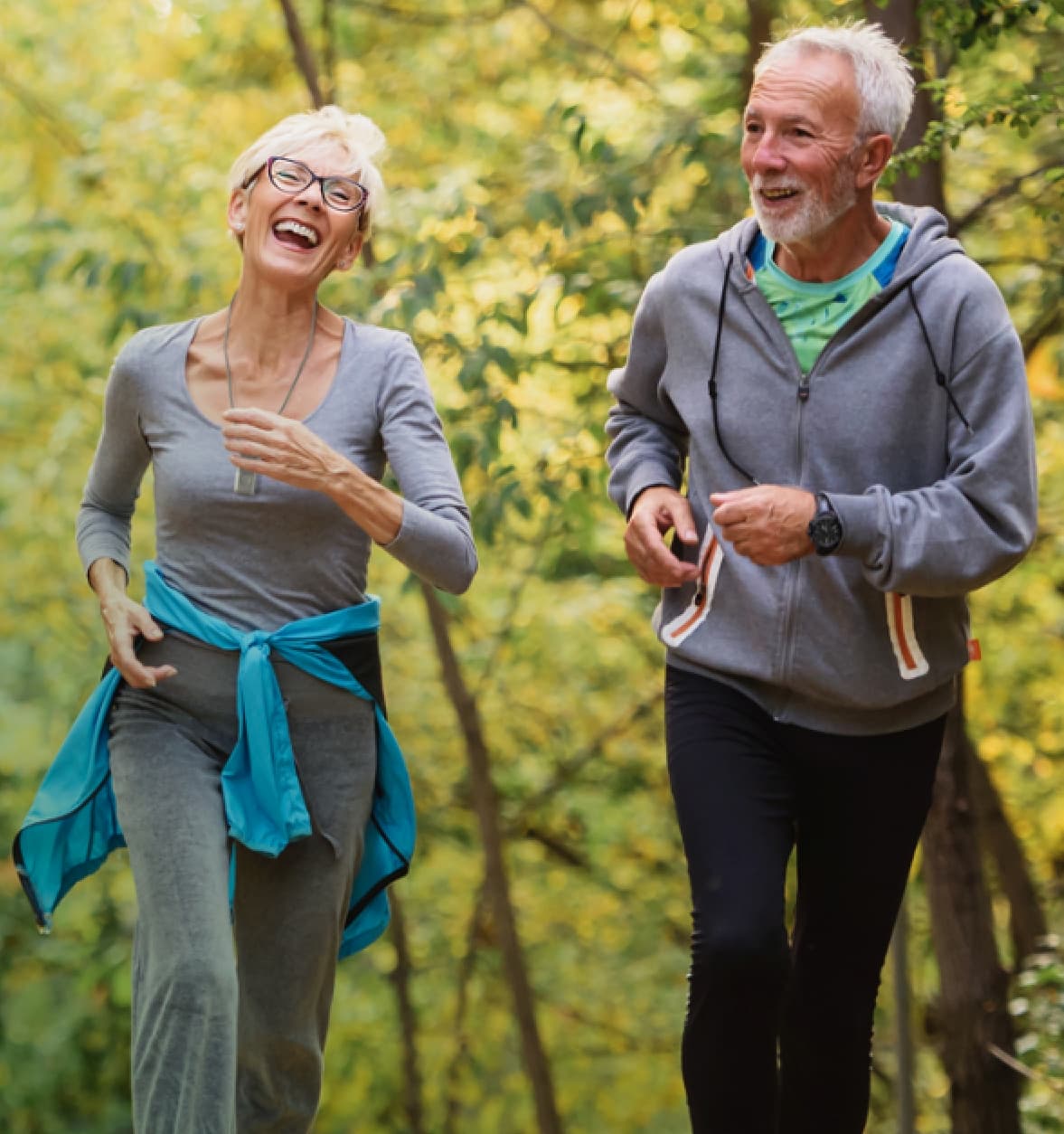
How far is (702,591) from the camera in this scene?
9.59 feet

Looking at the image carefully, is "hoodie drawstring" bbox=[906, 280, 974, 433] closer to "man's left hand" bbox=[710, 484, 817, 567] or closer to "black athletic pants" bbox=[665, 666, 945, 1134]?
"man's left hand" bbox=[710, 484, 817, 567]

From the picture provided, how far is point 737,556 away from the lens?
9.45ft

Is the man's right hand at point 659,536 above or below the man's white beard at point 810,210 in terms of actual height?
below

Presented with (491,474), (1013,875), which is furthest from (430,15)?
(1013,875)

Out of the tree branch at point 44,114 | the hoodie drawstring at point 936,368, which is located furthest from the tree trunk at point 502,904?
the hoodie drawstring at point 936,368

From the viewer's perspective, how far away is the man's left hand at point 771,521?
2592mm

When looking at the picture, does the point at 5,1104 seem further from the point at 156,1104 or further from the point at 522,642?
the point at 156,1104

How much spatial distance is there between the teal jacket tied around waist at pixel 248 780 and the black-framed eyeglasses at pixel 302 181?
702mm

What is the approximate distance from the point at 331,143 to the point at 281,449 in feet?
2.36

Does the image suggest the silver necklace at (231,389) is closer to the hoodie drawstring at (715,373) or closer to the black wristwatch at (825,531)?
the hoodie drawstring at (715,373)

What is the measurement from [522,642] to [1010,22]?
15.3 feet

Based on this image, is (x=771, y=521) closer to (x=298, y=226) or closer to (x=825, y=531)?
(x=825, y=531)

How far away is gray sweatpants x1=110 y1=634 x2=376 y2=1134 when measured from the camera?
8.66 ft

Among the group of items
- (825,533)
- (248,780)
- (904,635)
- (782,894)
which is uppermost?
(825,533)
